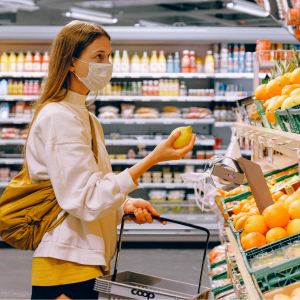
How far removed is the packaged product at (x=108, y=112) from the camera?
→ 455cm

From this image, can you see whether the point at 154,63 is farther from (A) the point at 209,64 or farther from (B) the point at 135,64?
(A) the point at 209,64

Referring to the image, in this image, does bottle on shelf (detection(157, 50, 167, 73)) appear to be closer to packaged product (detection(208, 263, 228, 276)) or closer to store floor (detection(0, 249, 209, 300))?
store floor (detection(0, 249, 209, 300))

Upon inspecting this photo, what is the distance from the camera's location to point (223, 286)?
2.23 m

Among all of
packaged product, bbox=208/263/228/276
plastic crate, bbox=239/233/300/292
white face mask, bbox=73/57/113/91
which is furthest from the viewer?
packaged product, bbox=208/263/228/276

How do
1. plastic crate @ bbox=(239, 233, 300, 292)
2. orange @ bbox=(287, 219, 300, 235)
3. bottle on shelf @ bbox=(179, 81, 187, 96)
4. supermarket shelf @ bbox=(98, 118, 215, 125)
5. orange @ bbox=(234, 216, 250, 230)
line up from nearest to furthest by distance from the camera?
plastic crate @ bbox=(239, 233, 300, 292)
orange @ bbox=(287, 219, 300, 235)
orange @ bbox=(234, 216, 250, 230)
supermarket shelf @ bbox=(98, 118, 215, 125)
bottle on shelf @ bbox=(179, 81, 187, 96)

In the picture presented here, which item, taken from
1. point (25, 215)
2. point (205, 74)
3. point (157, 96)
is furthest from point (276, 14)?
point (25, 215)

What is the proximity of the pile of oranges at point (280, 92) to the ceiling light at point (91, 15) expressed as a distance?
330 centimetres

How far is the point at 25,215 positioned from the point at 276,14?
2440 millimetres

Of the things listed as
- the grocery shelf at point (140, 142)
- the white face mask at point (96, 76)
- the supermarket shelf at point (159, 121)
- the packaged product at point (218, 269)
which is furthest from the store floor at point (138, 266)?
the white face mask at point (96, 76)

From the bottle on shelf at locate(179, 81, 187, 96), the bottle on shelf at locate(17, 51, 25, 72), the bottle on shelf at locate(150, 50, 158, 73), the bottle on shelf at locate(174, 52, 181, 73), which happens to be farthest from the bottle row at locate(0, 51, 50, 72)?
the bottle on shelf at locate(179, 81, 187, 96)

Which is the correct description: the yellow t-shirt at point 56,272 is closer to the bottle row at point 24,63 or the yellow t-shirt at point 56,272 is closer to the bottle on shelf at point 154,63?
the bottle on shelf at point 154,63

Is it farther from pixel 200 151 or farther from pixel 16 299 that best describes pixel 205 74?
pixel 16 299

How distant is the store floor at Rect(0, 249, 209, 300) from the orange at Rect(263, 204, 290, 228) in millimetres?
2316

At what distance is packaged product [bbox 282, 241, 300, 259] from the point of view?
3.31 ft
